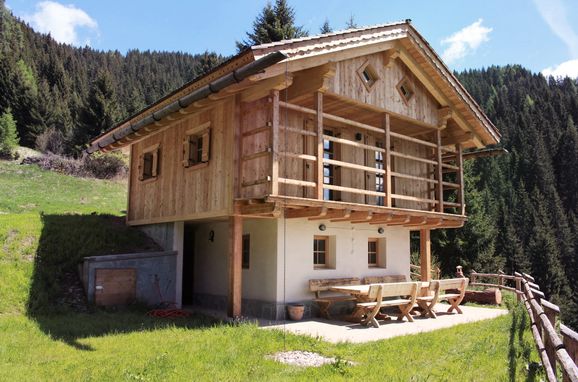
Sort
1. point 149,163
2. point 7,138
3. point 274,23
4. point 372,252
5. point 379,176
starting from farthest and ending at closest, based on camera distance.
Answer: point 7,138 → point 274,23 → point 149,163 → point 379,176 → point 372,252

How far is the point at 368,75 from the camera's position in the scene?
544 inches

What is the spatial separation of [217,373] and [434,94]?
1185cm

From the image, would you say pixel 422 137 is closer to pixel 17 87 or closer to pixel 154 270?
pixel 154 270

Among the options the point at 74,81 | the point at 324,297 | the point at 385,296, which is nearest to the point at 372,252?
the point at 324,297

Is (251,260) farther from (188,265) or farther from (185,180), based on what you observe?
(188,265)

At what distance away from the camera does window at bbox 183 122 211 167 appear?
12.9 m

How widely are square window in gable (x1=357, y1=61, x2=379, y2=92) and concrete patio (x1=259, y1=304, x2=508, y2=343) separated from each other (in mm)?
6224

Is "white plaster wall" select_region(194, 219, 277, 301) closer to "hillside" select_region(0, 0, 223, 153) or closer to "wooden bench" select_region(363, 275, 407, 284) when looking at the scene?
"wooden bench" select_region(363, 275, 407, 284)

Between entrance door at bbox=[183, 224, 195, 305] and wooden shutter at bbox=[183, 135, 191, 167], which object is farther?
entrance door at bbox=[183, 224, 195, 305]

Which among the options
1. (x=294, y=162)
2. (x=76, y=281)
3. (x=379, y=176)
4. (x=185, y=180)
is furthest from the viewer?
(x=379, y=176)

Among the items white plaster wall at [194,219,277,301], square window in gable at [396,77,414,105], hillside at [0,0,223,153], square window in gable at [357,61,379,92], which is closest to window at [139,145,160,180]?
white plaster wall at [194,219,277,301]

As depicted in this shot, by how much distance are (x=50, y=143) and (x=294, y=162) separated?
3679 cm

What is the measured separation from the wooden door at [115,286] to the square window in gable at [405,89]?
29.8 feet

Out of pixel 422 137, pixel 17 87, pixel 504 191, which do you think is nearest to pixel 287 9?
pixel 422 137
